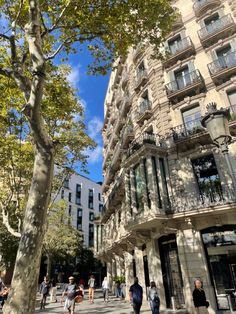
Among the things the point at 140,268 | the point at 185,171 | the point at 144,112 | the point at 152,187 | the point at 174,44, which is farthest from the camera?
the point at 174,44

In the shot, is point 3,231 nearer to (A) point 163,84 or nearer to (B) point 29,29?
(A) point 163,84

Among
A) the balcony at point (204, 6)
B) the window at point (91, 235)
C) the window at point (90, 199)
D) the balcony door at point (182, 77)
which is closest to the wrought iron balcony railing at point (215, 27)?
the balcony at point (204, 6)

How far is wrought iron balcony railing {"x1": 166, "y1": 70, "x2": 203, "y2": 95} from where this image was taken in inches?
627

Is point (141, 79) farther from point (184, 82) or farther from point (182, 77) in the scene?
point (184, 82)

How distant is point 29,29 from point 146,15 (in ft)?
20.5

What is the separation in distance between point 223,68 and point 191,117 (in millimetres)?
3354

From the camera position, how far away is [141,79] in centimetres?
1967

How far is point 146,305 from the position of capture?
14.7 meters

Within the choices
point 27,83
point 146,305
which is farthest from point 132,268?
point 27,83

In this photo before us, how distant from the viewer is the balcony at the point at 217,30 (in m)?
16.1

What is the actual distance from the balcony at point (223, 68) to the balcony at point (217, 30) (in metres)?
1.77

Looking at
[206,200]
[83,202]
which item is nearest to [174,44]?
[206,200]

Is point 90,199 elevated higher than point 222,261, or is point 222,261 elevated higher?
point 90,199

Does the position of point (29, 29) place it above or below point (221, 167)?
above
